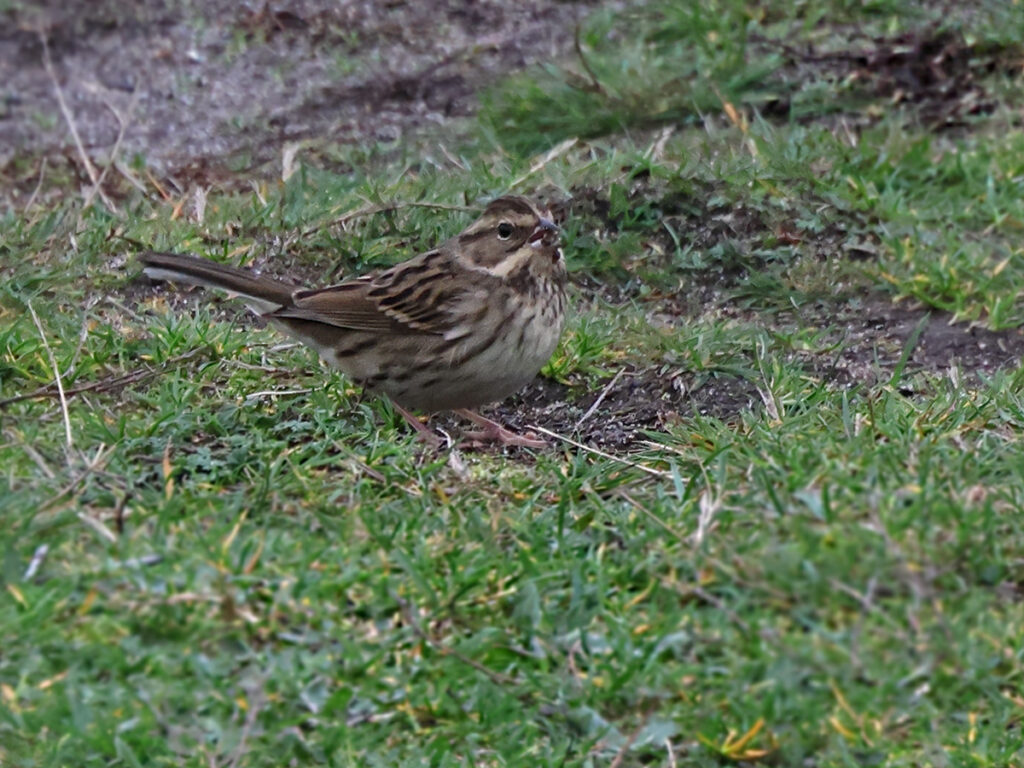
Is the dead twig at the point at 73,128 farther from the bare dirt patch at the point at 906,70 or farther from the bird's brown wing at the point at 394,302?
the bare dirt patch at the point at 906,70

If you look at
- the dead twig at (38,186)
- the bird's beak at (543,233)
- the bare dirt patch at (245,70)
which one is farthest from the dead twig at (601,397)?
the dead twig at (38,186)

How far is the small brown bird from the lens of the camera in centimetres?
652

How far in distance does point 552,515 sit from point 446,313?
1.46m

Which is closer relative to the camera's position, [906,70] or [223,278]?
[223,278]

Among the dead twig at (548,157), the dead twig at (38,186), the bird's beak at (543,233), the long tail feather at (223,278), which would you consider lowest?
the dead twig at (38,186)

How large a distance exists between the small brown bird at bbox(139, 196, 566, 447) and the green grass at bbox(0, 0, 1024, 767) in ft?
0.65

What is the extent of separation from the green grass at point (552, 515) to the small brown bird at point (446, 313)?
199 millimetres

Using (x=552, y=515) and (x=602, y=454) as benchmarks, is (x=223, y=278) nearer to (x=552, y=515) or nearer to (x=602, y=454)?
(x=602, y=454)

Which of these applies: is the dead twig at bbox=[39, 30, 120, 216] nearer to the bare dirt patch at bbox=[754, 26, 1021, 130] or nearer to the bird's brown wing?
the bird's brown wing

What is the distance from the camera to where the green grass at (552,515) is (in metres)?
4.56

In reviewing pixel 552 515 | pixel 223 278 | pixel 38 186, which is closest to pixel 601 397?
pixel 552 515

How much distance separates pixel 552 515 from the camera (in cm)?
543

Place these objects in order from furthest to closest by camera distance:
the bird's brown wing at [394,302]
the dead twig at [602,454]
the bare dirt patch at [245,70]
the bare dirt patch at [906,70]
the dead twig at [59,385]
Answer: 1. the bare dirt patch at [245,70]
2. the bare dirt patch at [906,70]
3. the bird's brown wing at [394,302]
4. the dead twig at [602,454]
5. the dead twig at [59,385]

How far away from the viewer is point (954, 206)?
855cm
